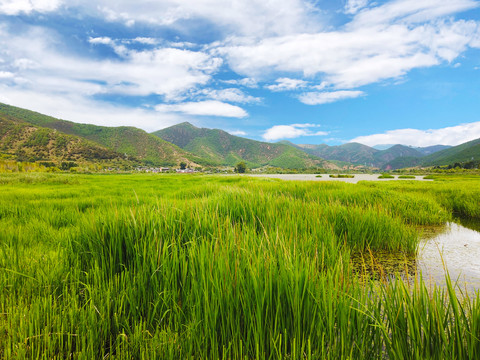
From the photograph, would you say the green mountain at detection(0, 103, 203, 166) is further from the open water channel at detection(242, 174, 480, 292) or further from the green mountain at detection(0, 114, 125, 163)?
the open water channel at detection(242, 174, 480, 292)

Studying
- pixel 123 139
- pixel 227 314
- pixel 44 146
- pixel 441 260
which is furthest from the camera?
pixel 123 139

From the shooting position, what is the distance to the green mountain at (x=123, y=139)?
166m

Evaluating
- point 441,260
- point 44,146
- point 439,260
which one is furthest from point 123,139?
point 441,260

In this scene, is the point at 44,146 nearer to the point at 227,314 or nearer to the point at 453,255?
the point at 227,314

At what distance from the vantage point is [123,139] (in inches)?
7136

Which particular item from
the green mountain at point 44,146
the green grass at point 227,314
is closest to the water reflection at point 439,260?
the green grass at point 227,314

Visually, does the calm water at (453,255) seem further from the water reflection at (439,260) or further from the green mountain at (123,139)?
the green mountain at (123,139)

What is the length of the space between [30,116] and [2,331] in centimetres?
25838

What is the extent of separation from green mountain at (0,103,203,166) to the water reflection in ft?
544

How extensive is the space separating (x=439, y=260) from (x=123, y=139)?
8196 inches

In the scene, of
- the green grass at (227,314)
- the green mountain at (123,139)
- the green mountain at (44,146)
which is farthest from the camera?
the green mountain at (123,139)

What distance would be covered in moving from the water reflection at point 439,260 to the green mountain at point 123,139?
166 metres

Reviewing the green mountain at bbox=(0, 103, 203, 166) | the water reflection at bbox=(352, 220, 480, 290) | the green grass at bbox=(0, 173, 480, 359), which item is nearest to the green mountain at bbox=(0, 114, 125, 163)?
the green mountain at bbox=(0, 103, 203, 166)

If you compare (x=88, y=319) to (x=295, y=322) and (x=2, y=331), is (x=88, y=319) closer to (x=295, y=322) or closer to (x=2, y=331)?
(x=2, y=331)
